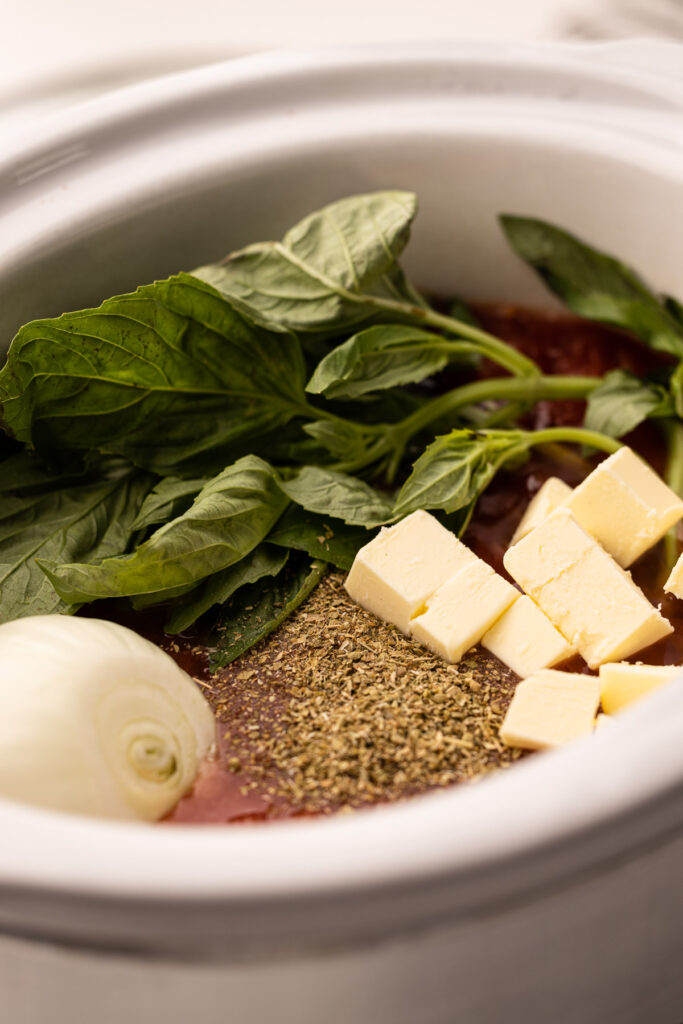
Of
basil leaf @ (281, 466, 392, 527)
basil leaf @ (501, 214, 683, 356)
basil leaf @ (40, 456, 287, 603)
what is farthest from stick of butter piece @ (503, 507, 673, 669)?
basil leaf @ (501, 214, 683, 356)

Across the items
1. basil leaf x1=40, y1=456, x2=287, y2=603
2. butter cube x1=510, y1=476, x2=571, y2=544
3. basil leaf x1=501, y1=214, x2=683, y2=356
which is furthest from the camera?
basil leaf x1=501, y1=214, x2=683, y2=356

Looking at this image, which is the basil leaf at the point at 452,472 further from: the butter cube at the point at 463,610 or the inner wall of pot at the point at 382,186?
the inner wall of pot at the point at 382,186

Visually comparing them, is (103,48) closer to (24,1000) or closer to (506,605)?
(506,605)

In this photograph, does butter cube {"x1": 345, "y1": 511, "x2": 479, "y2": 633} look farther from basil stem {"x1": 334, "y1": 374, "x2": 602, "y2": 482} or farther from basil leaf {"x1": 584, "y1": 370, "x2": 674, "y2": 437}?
basil leaf {"x1": 584, "y1": 370, "x2": 674, "y2": 437}

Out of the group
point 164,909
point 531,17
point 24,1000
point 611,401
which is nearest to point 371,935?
point 164,909

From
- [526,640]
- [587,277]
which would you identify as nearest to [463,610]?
[526,640]

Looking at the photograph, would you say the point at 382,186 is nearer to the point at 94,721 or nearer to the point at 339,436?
the point at 339,436
